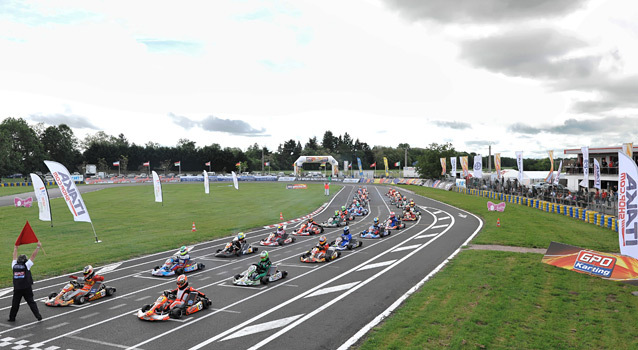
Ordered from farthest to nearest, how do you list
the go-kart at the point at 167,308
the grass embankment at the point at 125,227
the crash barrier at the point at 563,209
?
the crash barrier at the point at 563,209, the grass embankment at the point at 125,227, the go-kart at the point at 167,308

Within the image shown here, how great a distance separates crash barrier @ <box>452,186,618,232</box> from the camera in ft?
104

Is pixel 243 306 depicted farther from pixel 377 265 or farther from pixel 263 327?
pixel 377 265

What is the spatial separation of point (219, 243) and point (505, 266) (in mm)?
17783

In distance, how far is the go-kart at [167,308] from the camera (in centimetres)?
1329

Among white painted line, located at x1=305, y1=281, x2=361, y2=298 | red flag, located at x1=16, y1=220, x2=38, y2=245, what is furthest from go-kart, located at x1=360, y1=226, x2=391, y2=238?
red flag, located at x1=16, y1=220, x2=38, y2=245

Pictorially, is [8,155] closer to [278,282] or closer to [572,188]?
[278,282]

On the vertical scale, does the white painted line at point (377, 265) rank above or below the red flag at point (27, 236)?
below

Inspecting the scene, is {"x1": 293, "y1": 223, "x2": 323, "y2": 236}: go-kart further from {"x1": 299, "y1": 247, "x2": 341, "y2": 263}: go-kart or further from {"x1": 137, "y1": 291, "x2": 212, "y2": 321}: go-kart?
{"x1": 137, "y1": 291, "x2": 212, "y2": 321}: go-kart

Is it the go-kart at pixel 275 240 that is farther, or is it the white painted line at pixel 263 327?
the go-kart at pixel 275 240

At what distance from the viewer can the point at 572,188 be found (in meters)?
60.2

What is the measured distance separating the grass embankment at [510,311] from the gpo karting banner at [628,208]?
6.34ft

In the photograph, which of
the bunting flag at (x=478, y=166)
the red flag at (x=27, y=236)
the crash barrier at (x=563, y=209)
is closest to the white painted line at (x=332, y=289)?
the red flag at (x=27, y=236)

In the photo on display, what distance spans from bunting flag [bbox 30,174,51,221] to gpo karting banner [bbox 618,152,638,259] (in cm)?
3760

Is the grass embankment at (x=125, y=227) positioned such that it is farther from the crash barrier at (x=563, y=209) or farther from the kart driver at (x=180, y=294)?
the crash barrier at (x=563, y=209)
